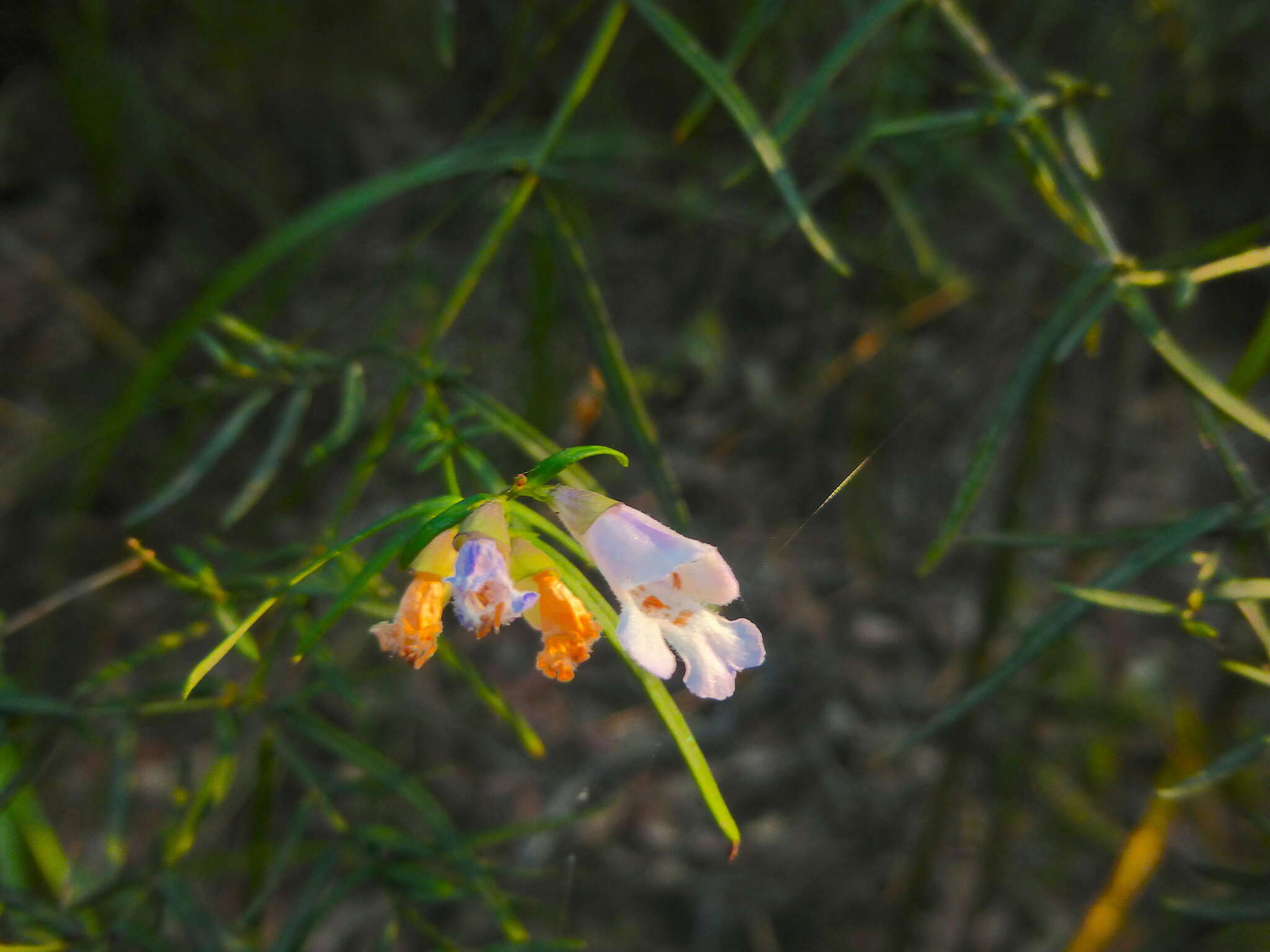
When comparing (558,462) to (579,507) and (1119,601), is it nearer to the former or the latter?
(579,507)

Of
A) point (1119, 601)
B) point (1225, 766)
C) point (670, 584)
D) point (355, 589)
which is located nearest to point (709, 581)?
point (670, 584)

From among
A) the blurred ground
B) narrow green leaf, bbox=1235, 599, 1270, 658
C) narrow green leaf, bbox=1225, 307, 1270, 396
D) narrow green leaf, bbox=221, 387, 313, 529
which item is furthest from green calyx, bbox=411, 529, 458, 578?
the blurred ground

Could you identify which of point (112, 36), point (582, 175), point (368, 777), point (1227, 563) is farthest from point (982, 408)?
point (112, 36)

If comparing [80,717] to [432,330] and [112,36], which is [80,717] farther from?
[112,36]

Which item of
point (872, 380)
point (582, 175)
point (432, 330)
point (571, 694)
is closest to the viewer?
point (432, 330)

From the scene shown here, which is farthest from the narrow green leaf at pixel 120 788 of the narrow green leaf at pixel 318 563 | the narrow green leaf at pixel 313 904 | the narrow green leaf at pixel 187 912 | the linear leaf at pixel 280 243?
the narrow green leaf at pixel 318 563

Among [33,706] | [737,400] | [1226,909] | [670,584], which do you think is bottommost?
[737,400]

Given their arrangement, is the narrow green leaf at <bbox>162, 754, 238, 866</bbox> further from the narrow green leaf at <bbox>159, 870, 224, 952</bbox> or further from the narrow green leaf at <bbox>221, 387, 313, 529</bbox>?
the narrow green leaf at <bbox>221, 387, 313, 529</bbox>
